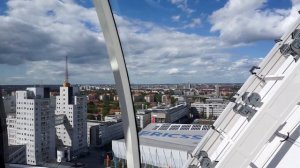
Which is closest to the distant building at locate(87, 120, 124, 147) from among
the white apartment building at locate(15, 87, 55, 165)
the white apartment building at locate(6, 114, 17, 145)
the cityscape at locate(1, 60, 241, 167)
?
the cityscape at locate(1, 60, 241, 167)

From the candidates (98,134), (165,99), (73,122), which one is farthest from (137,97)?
(98,134)

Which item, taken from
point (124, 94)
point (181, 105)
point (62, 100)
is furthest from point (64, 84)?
point (124, 94)

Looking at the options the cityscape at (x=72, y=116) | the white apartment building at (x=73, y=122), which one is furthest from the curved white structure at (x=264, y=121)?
the white apartment building at (x=73, y=122)

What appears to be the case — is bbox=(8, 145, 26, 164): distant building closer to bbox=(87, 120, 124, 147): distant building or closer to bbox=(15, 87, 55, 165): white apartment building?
bbox=(15, 87, 55, 165): white apartment building

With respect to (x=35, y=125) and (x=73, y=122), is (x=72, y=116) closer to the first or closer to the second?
(x=73, y=122)

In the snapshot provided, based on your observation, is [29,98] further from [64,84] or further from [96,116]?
[96,116]

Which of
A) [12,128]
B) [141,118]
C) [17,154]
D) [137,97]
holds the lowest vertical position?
[17,154]
